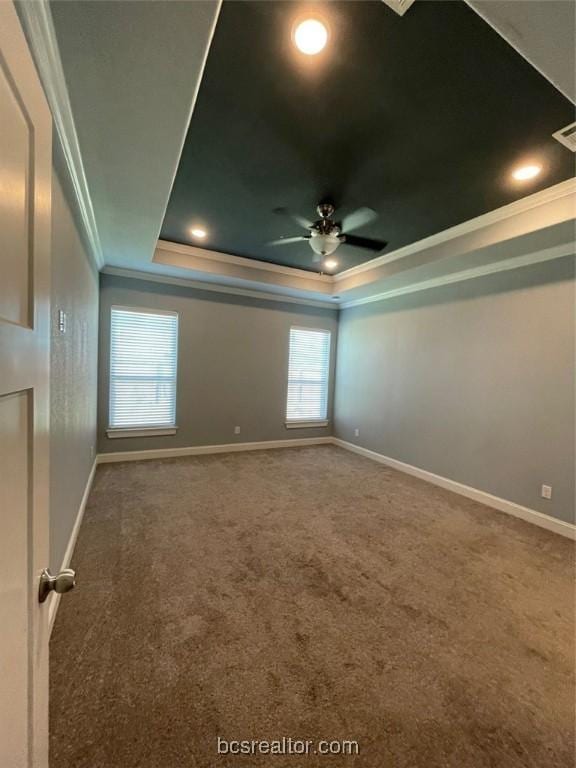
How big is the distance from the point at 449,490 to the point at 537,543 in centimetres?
113

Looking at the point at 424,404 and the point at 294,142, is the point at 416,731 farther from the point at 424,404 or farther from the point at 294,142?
the point at 424,404

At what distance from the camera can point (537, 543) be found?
2789 millimetres

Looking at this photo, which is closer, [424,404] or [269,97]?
[269,97]

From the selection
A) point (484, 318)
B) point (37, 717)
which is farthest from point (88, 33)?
point (484, 318)

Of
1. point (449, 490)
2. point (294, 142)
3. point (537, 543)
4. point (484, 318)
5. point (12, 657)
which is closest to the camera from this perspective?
point (12, 657)

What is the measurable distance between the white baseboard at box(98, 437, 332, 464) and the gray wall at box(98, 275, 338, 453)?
0.07m

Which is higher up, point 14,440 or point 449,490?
point 14,440

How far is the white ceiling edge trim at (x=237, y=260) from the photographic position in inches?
155

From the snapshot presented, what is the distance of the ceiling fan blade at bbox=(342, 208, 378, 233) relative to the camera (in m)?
2.93

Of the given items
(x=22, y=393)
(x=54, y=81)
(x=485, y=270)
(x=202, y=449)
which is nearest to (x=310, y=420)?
(x=202, y=449)

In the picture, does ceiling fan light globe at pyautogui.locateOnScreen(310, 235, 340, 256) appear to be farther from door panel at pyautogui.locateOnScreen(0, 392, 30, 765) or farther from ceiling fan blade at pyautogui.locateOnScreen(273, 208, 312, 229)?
door panel at pyautogui.locateOnScreen(0, 392, 30, 765)

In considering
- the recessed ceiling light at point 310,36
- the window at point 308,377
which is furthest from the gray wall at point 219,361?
the recessed ceiling light at point 310,36

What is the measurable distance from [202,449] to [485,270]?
4.30m

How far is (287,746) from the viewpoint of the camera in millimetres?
1210
